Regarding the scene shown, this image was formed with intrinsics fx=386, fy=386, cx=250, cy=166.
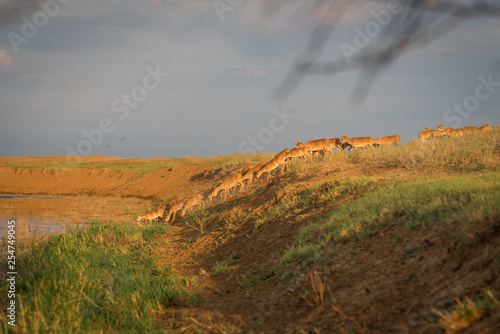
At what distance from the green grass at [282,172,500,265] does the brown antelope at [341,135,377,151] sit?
11965 millimetres

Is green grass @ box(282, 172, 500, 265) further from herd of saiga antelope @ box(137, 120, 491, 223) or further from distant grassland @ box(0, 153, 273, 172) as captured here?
distant grassland @ box(0, 153, 273, 172)

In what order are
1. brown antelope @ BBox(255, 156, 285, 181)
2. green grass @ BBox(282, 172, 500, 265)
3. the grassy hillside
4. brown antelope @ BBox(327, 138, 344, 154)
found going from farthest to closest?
brown antelope @ BBox(327, 138, 344, 154) → brown antelope @ BBox(255, 156, 285, 181) → green grass @ BBox(282, 172, 500, 265) → the grassy hillside

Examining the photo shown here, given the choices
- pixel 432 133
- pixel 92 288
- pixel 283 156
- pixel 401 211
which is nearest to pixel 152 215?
pixel 283 156

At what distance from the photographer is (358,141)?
20828mm

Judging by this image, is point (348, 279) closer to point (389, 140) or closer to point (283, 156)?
point (283, 156)

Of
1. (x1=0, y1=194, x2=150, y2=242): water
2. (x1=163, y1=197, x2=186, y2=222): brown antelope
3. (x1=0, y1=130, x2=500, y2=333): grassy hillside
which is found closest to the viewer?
(x1=0, y1=130, x2=500, y2=333): grassy hillside

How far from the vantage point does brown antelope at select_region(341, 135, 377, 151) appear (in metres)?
20.0

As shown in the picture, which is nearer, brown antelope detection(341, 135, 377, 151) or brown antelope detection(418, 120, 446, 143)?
brown antelope detection(341, 135, 377, 151)

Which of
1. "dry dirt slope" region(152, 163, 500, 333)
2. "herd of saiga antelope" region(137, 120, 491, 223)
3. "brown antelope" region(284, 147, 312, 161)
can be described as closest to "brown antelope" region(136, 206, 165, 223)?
"herd of saiga antelope" region(137, 120, 491, 223)

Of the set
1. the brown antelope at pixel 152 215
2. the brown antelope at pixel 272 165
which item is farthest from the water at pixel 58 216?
the brown antelope at pixel 272 165

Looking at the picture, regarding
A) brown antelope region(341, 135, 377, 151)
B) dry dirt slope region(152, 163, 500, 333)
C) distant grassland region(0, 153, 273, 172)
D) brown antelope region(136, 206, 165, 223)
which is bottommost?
dry dirt slope region(152, 163, 500, 333)

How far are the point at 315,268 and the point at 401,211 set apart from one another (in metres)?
1.82

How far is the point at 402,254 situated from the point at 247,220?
21.3 ft

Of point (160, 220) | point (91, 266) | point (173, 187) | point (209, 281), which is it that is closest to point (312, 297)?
point (209, 281)
